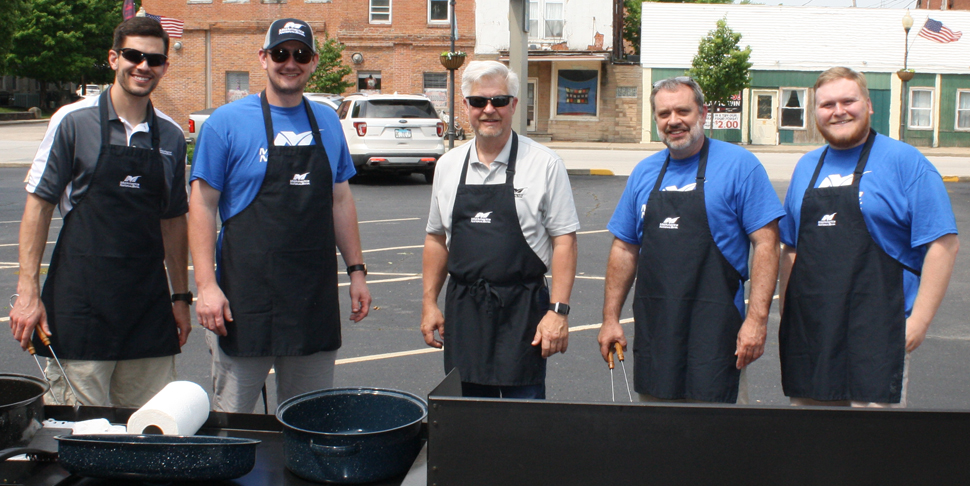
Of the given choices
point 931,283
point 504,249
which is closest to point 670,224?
point 504,249

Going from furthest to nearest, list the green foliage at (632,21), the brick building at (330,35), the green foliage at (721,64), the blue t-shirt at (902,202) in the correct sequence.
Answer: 1. the green foliage at (632,21)
2. the brick building at (330,35)
3. the green foliage at (721,64)
4. the blue t-shirt at (902,202)

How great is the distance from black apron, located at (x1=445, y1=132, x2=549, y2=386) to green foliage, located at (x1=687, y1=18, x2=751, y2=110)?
92.5 feet

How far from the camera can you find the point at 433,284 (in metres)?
3.61

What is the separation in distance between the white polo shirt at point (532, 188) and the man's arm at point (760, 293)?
725mm

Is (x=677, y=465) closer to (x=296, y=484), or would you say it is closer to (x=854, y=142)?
(x=296, y=484)

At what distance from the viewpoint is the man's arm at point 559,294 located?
3.28 meters

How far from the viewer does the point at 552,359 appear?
6.04 m

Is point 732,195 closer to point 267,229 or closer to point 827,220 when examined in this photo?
point 827,220

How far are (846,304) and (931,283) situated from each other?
307 millimetres

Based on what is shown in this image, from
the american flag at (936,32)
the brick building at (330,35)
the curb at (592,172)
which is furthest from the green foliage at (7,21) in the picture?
the american flag at (936,32)

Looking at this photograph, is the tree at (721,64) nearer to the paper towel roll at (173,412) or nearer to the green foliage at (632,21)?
the green foliage at (632,21)

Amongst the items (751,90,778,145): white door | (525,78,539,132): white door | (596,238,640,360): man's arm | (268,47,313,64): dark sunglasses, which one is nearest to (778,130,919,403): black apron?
(596,238,640,360): man's arm

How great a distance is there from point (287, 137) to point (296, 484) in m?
1.52

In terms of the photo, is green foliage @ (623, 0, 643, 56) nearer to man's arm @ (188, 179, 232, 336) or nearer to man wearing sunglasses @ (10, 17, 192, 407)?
man wearing sunglasses @ (10, 17, 192, 407)
